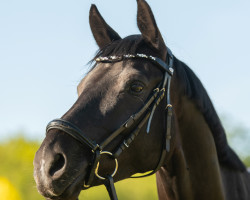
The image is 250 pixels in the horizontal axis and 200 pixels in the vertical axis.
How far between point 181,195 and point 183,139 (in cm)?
58

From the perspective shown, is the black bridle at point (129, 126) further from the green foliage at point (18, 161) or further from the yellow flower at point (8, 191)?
the yellow flower at point (8, 191)

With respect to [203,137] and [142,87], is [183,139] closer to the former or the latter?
[203,137]

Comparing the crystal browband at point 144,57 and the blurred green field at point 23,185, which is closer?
the crystal browband at point 144,57

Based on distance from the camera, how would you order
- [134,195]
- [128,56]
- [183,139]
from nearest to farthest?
[128,56]
[183,139]
[134,195]

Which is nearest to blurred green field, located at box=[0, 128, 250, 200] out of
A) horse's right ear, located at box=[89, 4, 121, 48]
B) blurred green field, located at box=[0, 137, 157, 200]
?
blurred green field, located at box=[0, 137, 157, 200]

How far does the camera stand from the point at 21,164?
1065 centimetres

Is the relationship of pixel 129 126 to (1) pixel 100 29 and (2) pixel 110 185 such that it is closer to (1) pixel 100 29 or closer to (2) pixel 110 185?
(2) pixel 110 185

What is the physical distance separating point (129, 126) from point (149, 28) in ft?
3.64

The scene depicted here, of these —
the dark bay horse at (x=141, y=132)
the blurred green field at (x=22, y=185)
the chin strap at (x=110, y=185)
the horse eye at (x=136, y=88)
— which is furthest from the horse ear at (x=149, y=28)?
the blurred green field at (x=22, y=185)

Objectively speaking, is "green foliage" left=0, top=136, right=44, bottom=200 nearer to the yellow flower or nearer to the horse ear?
the yellow flower

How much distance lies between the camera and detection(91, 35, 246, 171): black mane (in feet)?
12.4

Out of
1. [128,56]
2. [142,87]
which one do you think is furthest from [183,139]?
[128,56]

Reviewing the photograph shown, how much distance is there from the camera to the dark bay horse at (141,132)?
2.97 meters

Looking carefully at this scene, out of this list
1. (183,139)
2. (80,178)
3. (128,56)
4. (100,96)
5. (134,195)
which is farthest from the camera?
(134,195)
